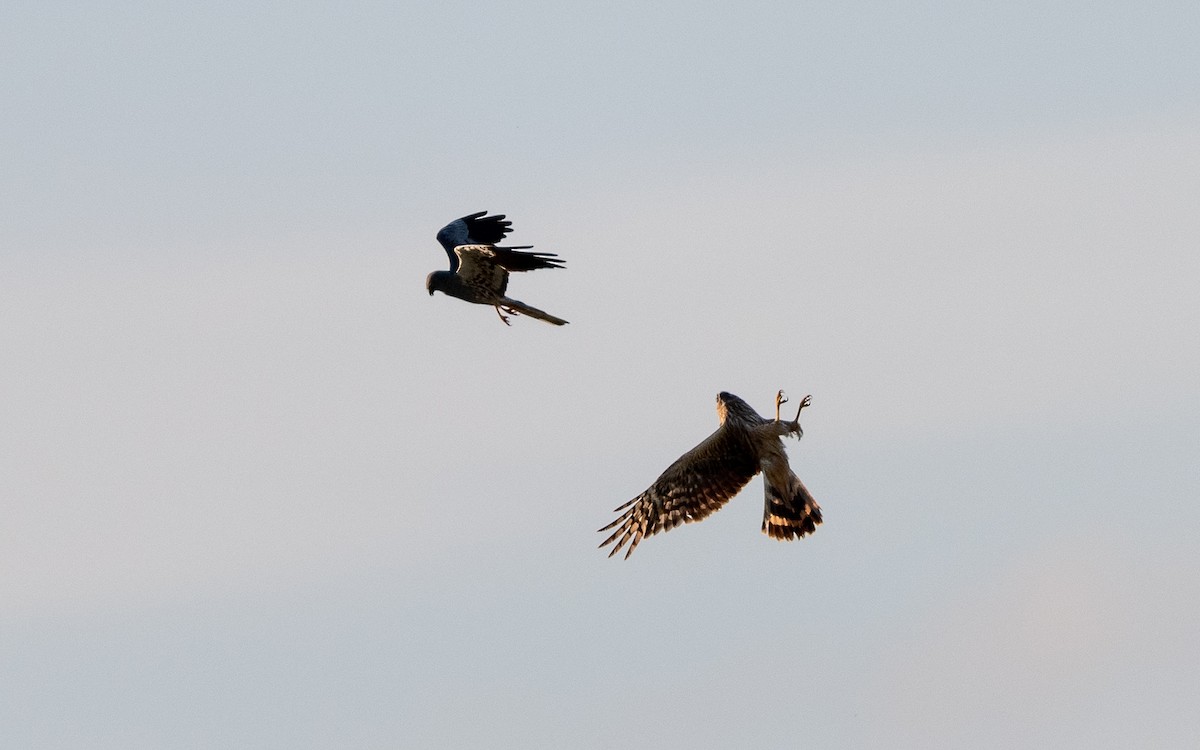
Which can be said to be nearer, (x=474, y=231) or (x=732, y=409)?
(x=732, y=409)

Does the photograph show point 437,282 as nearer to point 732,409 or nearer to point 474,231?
point 474,231

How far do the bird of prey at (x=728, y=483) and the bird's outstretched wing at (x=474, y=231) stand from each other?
15.1 feet

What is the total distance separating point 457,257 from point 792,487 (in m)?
5.40

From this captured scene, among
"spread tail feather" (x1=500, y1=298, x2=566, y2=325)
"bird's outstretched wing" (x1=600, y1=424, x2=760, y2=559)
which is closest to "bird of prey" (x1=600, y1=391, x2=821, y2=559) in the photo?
"bird's outstretched wing" (x1=600, y1=424, x2=760, y2=559)

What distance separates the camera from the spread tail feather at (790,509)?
1784 centimetres

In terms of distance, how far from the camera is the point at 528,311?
65.8 feet

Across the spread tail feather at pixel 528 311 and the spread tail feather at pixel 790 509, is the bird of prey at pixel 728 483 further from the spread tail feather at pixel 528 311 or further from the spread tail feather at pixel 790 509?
the spread tail feather at pixel 528 311

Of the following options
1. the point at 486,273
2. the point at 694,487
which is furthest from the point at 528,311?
the point at 694,487

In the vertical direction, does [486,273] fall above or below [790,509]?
above

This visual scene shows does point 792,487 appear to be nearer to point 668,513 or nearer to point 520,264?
point 668,513

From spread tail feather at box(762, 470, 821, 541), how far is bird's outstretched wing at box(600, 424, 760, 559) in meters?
0.44

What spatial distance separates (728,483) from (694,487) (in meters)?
0.38

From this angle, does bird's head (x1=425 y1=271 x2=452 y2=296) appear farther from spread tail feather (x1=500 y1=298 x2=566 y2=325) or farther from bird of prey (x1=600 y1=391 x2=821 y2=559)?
bird of prey (x1=600 y1=391 x2=821 y2=559)

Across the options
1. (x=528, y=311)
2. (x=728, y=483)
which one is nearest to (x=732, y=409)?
(x=728, y=483)
